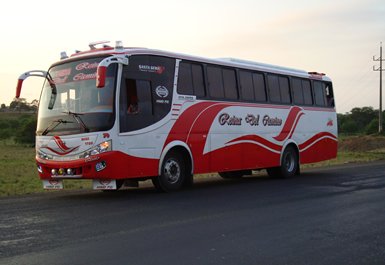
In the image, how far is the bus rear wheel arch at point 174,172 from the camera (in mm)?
12385

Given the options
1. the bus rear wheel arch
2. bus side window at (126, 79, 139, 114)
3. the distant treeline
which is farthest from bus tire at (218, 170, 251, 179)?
the distant treeline

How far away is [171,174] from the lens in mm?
12672

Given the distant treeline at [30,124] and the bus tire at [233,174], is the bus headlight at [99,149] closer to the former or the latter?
the bus tire at [233,174]

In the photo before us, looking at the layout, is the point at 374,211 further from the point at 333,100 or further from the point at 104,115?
the point at 333,100

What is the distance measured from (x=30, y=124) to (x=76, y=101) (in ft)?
189

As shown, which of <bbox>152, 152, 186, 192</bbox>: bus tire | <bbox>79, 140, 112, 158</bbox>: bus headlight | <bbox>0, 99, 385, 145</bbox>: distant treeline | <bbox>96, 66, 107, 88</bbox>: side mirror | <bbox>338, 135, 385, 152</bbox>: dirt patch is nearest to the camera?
<bbox>96, 66, 107, 88</bbox>: side mirror

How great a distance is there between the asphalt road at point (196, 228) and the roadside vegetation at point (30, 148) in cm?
441

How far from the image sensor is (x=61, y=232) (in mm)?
7555

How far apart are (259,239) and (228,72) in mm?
8398

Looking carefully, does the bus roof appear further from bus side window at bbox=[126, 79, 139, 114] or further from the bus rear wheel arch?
the bus rear wheel arch

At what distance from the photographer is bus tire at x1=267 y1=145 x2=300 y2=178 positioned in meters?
17.2

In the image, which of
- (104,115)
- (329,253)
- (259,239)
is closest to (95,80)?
(104,115)

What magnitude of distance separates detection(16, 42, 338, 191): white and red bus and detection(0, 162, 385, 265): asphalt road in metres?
0.75

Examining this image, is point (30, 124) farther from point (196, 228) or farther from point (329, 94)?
point (196, 228)
